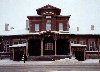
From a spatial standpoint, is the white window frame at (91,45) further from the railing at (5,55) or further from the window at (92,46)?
the railing at (5,55)

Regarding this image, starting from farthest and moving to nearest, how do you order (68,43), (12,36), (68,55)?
(12,36) < (68,43) < (68,55)

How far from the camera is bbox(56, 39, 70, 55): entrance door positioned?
137 feet

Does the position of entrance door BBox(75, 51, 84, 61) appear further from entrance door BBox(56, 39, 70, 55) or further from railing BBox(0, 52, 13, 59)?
railing BBox(0, 52, 13, 59)

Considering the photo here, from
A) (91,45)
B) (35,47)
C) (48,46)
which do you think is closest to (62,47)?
(48,46)

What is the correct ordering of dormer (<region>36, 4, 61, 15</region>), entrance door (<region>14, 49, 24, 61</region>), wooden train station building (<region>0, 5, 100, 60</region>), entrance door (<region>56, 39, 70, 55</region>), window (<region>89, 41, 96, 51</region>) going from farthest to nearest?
window (<region>89, 41, 96, 51</region>) < entrance door (<region>56, 39, 70, 55</region>) < dormer (<region>36, 4, 61, 15</region>) < wooden train station building (<region>0, 5, 100, 60</region>) < entrance door (<region>14, 49, 24, 61</region>)

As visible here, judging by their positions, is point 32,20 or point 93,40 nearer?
point 32,20

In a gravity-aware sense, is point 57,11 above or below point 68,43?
above

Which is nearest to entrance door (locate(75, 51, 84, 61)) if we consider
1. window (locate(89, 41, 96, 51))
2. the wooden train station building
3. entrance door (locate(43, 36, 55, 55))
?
the wooden train station building

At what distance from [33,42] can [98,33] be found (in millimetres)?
12169

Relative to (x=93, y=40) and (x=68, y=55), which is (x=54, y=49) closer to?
(x=68, y=55)

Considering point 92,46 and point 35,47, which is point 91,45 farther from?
point 35,47

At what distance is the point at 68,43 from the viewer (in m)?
41.5

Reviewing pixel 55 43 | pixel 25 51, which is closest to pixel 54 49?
pixel 55 43

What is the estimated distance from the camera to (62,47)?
137 feet
